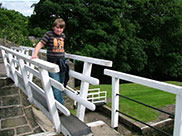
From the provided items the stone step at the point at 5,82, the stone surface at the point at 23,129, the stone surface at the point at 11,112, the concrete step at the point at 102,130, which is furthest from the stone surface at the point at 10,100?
the concrete step at the point at 102,130

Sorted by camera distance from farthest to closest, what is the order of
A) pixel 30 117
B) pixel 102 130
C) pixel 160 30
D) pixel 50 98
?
pixel 160 30 → pixel 30 117 → pixel 102 130 → pixel 50 98

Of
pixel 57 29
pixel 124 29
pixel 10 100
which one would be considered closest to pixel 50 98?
pixel 57 29

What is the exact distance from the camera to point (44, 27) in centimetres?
2039

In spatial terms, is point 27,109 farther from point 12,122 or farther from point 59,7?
point 59,7

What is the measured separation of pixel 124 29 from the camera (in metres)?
19.7

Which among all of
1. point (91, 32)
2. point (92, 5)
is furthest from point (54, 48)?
point (92, 5)

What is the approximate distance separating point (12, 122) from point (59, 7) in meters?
16.5

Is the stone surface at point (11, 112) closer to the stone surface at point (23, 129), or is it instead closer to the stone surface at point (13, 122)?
the stone surface at point (13, 122)

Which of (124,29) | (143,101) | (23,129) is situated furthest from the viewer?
(124,29)

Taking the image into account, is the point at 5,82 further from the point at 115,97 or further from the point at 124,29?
the point at 124,29

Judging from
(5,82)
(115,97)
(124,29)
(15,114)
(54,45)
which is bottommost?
(15,114)

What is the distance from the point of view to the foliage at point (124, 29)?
62.5 feet

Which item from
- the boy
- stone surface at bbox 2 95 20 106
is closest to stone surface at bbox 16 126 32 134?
stone surface at bbox 2 95 20 106

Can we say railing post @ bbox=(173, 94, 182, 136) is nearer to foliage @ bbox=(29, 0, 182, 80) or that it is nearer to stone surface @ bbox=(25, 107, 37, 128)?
stone surface @ bbox=(25, 107, 37, 128)
